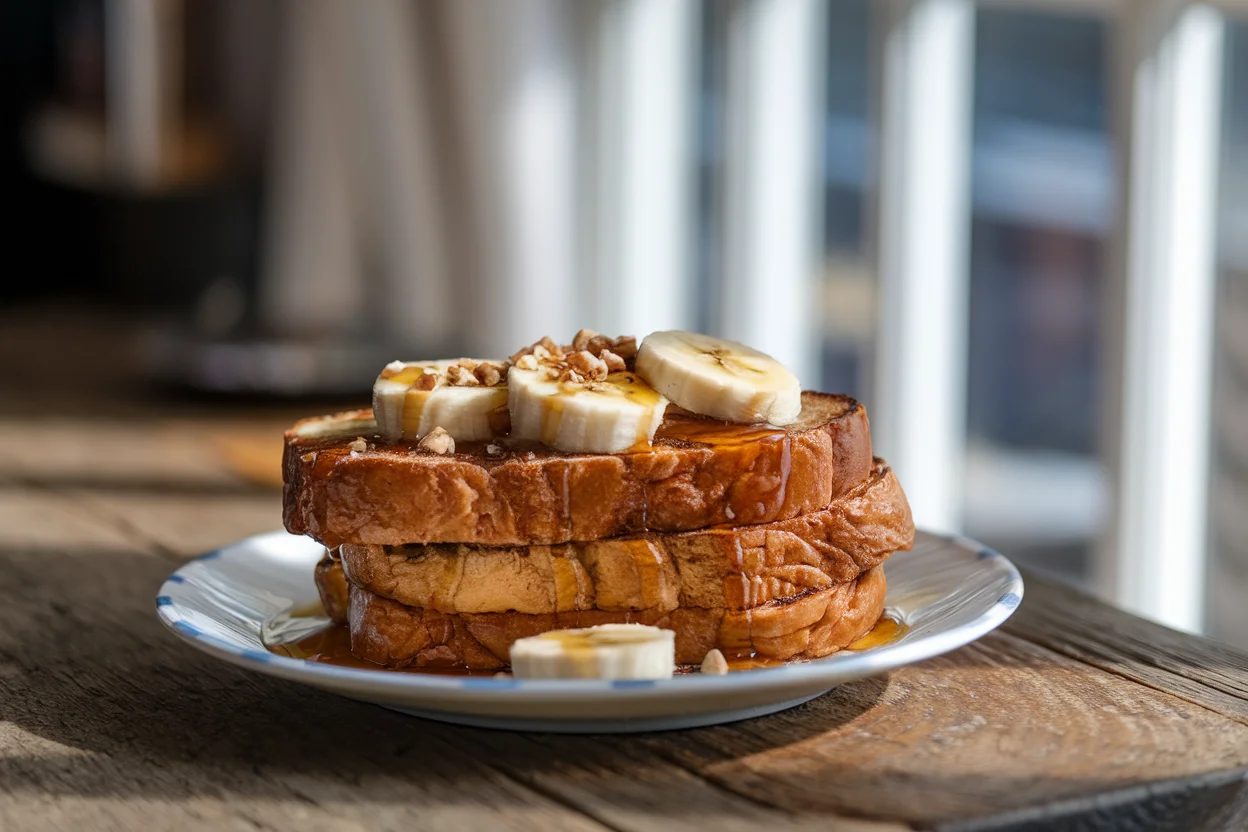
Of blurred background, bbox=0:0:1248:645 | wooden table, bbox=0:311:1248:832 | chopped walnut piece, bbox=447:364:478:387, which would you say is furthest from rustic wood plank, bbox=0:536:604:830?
blurred background, bbox=0:0:1248:645

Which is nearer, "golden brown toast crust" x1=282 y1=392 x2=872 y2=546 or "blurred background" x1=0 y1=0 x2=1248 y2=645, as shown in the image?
"golden brown toast crust" x1=282 y1=392 x2=872 y2=546

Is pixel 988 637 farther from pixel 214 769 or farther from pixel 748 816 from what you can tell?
pixel 214 769

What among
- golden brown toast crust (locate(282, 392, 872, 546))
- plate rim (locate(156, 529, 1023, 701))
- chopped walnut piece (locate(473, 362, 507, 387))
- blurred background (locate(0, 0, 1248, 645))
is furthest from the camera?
blurred background (locate(0, 0, 1248, 645))

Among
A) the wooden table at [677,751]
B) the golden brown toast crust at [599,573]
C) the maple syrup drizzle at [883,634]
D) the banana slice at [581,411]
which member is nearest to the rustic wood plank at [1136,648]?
the wooden table at [677,751]

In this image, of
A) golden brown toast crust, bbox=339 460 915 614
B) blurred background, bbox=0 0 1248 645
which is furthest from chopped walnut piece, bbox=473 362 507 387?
blurred background, bbox=0 0 1248 645

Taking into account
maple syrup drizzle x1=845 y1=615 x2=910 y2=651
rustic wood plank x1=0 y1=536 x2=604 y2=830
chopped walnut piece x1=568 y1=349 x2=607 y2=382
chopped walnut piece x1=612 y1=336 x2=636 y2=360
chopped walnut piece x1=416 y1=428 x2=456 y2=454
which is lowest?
rustic wood plank x1=0 y1=536 x2=604 y2=830

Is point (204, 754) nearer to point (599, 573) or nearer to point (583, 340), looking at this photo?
point (599, 573)

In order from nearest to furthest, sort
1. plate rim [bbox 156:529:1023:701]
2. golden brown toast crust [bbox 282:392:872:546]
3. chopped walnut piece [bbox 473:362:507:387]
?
1. plate rim [bbox 156:529:1023:701]
2. golden brown toast crust [bbox 282:392:872:546]
3. chopped walnut piece [bbox 473:362:507:387]

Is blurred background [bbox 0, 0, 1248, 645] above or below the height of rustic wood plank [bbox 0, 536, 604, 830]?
above

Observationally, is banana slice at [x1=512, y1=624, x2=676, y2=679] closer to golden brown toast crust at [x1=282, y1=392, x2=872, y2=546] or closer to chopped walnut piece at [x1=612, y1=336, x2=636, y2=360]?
golden brown toast crust at [x1=282, y1=392, x2=872, y2=546]
